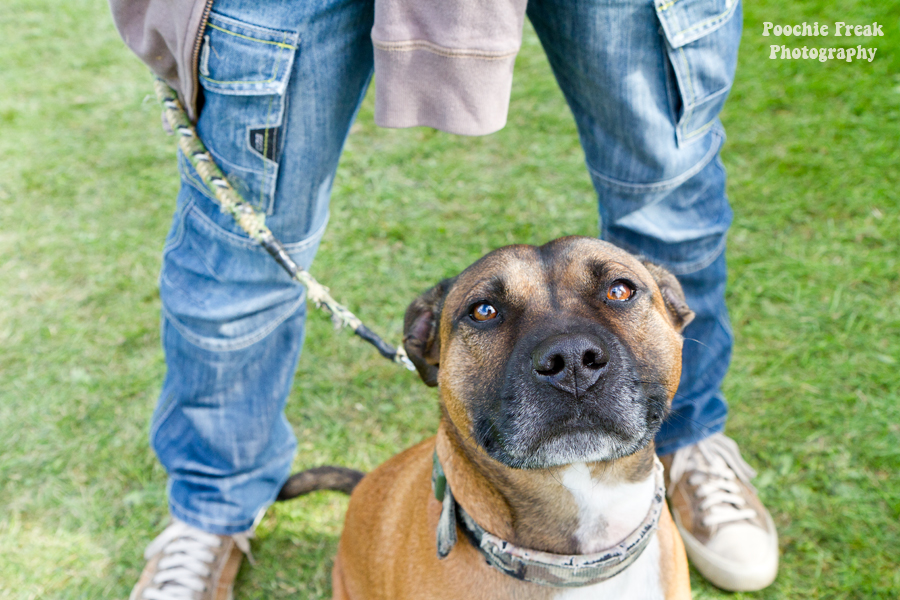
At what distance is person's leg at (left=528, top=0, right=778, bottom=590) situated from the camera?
7.48 feet

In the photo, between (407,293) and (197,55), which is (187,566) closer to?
(407,293)

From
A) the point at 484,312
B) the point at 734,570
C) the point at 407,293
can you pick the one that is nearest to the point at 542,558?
the point at 484,312

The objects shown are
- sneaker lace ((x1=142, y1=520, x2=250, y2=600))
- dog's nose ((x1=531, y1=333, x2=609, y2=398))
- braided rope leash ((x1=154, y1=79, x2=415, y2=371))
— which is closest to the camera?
dog's nose ((x1=531, y1=333, x2=609, y2=398))

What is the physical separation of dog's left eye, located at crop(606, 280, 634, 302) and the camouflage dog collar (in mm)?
752

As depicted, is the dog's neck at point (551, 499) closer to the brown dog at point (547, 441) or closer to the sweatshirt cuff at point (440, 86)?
the brown dog at point (547, 441)

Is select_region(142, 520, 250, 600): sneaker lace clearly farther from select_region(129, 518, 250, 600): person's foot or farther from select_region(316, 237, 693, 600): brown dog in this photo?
select_region(316, 237, 693, 600): brown dog

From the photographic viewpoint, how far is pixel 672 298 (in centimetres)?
248

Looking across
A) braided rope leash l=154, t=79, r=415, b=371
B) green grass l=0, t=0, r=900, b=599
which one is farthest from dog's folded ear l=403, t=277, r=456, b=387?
green grass l=0, t=0, r=900, b=599

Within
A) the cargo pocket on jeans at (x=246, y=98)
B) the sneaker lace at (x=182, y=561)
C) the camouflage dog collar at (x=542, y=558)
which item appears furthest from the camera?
the sneaker lace at (x=182, y=561)

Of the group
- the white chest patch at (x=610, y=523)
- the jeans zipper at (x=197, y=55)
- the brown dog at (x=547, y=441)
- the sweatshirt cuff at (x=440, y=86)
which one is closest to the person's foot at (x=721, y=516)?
the brown dog at (x=547, y=441)

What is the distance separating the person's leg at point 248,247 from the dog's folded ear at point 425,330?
1.90 ft

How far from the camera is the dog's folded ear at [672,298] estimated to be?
2473mm

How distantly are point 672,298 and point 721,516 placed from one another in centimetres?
130

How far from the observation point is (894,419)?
3564 mm
